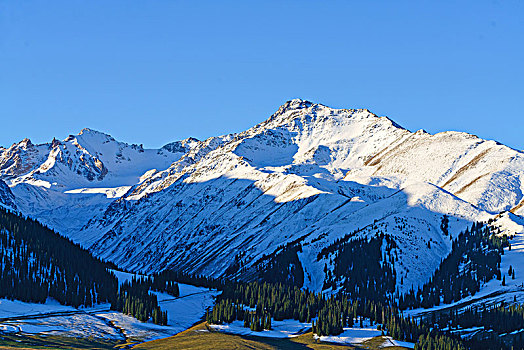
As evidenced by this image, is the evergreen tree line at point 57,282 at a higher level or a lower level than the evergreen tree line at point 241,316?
higher

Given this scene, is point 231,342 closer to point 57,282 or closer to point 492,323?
point 492,323

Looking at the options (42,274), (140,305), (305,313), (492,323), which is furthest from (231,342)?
(42,274)

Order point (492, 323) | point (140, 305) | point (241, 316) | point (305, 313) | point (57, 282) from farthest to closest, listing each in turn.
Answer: point (57, 282) → point (492, 323) → point (305, 313) → point (241, 316) → point (140, 305)

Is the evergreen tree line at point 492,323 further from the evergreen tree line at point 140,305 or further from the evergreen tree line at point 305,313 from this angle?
the evergreen tree line at point 140,305

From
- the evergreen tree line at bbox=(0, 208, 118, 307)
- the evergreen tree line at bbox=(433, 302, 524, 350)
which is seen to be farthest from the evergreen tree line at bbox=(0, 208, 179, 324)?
the evergreen tree line at bbox=(433, 302, 524, 350)

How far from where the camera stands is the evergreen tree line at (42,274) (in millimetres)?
161750

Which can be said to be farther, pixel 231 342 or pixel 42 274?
pixel 42 274

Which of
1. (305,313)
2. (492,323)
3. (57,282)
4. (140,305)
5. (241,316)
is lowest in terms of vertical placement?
(241,316)

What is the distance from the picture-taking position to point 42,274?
177000 millimetres

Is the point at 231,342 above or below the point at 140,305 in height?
below

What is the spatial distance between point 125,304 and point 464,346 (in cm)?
7037

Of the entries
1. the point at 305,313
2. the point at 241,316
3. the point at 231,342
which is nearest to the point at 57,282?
the point at 241,316

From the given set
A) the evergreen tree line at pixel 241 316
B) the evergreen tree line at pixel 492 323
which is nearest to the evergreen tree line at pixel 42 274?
the evergreen tree line at pixel 241 316

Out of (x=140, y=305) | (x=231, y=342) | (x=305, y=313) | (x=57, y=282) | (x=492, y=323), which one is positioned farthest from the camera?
(x=57, y=282)
